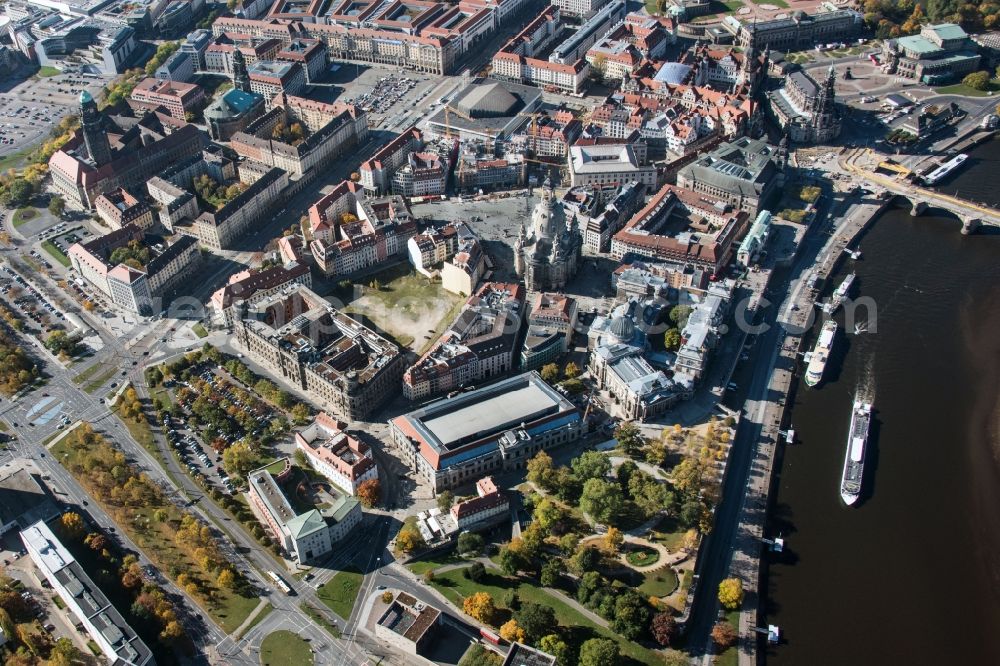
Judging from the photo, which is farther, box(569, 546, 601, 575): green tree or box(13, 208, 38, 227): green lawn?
box(13, 208, 38, 227): green lawn

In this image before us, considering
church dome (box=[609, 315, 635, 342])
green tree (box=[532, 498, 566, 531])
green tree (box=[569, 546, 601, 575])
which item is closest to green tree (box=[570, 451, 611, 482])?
green tree (box=[532, 498, 566, 531])

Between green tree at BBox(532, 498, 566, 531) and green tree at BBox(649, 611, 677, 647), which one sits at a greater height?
green tree at BBox(532, 498, 566, 531)

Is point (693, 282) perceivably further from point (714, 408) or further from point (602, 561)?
point (602, 561)

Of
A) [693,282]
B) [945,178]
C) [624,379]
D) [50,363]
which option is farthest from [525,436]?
[945,178]

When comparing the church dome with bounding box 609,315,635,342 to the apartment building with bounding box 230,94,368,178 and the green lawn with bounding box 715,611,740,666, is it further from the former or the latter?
the apartment building with bounding box 230,94,368,178

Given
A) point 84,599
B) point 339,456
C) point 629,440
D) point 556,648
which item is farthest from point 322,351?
point 556,648

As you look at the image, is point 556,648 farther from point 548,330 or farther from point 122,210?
point 122,210
